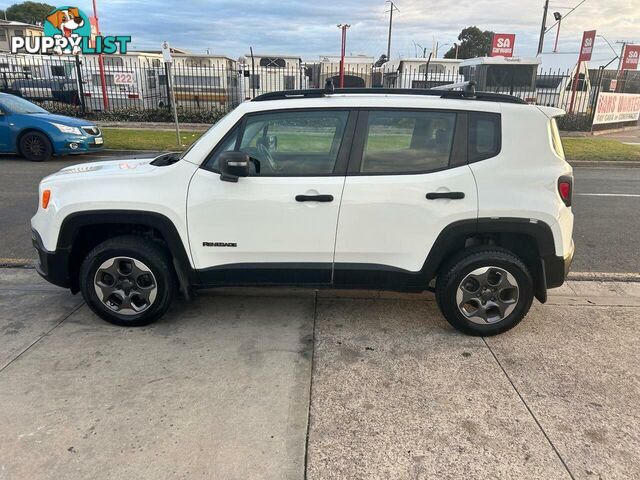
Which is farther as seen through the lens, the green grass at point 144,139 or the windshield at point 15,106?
the green grass at point 144,139

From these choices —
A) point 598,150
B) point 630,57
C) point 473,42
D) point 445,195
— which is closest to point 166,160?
point 445,195

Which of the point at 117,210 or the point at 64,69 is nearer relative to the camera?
the point at 117,210

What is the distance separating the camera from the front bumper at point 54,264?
140 inches

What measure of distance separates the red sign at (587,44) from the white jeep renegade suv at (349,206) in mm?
19586

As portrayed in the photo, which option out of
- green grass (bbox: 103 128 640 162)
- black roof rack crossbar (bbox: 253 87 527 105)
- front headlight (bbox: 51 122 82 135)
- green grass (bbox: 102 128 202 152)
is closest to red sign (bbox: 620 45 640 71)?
green grass (bbox: 103 128 640 162)

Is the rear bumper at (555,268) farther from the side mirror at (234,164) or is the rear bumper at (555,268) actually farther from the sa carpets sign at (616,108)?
the sa carpets sign at (616,108)

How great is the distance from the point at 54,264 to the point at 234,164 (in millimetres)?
1561

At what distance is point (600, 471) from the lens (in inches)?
92.0

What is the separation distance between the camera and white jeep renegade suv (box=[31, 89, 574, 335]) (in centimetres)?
334

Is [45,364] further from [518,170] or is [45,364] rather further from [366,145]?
[518,170]

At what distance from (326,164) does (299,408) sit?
1.62 metres

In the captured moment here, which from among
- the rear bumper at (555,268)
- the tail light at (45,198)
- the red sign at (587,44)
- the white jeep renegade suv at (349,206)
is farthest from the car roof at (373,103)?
the red sign at (587,44)

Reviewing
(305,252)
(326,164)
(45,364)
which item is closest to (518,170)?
(326,164)

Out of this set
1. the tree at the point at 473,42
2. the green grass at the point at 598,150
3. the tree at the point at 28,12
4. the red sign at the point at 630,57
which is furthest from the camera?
the tree at the point at 28,12
